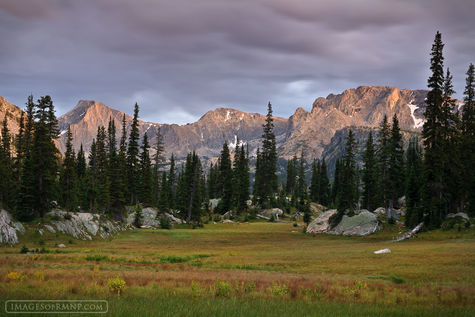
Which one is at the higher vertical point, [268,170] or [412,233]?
[268,170]

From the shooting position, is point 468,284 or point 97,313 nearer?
point 97,313

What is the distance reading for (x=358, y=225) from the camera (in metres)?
57.4

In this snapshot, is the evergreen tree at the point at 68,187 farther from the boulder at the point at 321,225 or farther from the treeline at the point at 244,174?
the boulder at the point at 321,225

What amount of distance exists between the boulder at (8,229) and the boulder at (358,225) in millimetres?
46808

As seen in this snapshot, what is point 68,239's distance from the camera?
150 ft

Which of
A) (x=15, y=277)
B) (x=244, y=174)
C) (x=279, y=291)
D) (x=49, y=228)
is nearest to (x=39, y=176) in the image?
(x=49, y=228)

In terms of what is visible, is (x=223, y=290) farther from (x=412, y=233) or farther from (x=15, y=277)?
(x=412, y=233)

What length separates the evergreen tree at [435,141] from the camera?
47875 mm

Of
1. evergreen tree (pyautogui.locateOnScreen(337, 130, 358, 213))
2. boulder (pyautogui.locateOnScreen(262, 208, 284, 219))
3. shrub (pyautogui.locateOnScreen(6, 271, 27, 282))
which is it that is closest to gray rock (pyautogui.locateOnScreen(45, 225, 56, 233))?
shrub (pyautogui.locateOnScreen(6, 271, 27, 282))

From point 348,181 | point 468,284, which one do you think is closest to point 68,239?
point 468,284

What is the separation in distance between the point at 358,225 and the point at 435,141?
17.7m

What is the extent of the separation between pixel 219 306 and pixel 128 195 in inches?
3014

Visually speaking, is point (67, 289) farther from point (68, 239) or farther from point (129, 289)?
point (68, 239)

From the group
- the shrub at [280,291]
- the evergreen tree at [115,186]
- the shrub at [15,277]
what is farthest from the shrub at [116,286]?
the evergreen tree at [115,186]
